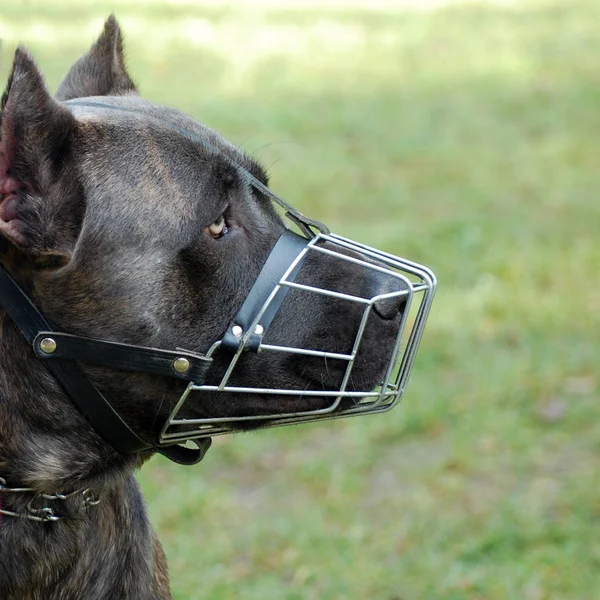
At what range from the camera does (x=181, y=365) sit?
8.32 feet

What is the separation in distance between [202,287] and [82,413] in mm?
445

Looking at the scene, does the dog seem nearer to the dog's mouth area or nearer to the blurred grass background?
the dog's mouth area

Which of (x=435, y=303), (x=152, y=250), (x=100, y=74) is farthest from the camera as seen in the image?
(x=435, y=303)

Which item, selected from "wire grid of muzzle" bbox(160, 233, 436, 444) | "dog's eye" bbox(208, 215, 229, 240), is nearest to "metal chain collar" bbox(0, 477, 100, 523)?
"wire grid of muzzle" bbox(160, 233, 436, 444)

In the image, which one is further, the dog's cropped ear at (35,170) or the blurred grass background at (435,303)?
the blurred grass background at (435,303)

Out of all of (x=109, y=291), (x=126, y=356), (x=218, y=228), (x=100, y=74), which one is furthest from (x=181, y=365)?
(x=100, y=74)

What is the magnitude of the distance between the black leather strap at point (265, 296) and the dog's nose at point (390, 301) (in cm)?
23

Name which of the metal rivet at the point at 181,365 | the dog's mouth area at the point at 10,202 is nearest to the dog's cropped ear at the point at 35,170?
the dog's mouth area at the point at 10,202

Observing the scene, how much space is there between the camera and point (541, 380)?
528 centimetres

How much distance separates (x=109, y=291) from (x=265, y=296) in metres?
0.39

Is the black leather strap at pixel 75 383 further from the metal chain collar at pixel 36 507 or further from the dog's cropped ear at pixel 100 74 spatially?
the dog's cropped ear at pixel 100 74

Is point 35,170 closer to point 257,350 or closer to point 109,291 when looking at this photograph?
point 109,291

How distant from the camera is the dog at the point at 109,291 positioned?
249cm

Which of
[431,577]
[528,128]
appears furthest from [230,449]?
[528,128]
